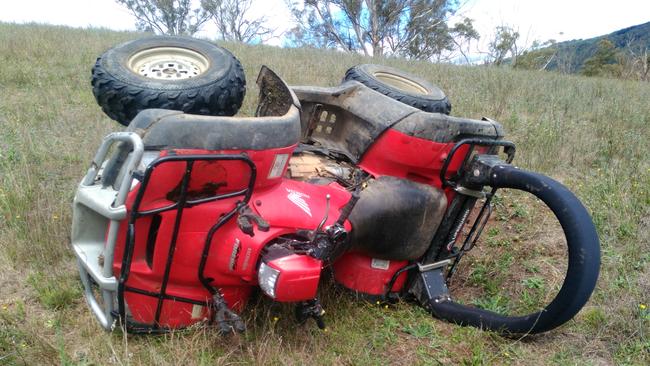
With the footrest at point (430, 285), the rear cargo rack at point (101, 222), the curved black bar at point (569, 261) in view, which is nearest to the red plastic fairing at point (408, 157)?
the curved black bar at point (569, 261)

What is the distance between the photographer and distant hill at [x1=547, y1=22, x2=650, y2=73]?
1358 centimetres

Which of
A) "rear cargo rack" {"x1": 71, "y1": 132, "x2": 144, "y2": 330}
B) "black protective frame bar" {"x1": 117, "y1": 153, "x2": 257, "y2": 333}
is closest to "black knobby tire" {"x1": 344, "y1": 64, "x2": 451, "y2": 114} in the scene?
"black protective frame bar" {"x1": 117, "y1": 153, "x2": 257, "y2": 333}

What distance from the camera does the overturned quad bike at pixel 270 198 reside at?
221 centimetres

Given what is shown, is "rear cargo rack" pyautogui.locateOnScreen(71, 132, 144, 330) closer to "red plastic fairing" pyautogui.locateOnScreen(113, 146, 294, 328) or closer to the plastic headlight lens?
"red plastic fairing" pyautogui.locateOnScreen(113, 146, 294, 328)

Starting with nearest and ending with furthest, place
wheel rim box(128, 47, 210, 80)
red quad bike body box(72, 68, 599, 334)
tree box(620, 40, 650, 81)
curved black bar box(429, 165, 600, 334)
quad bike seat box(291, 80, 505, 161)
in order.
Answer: red quad bike body box(72, 68, 599, 334), curved black bar box(429, 165, 600, 334), quad bike seat box(291, 80, 505, 161), wheel rim box(128, 47, 210, 80), tree box(620, 40, 650, 81)

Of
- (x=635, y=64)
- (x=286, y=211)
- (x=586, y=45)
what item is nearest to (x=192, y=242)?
(x=286, y=211)

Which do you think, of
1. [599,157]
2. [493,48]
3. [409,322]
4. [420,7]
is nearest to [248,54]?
[599,157]

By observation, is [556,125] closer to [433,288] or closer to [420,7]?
[433,288]

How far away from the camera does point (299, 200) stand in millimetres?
2580

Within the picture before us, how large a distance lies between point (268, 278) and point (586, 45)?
28485 millimetres

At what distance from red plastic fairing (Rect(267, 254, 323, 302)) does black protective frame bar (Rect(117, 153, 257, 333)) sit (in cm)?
31

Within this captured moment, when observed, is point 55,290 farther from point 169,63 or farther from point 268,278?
point 169,63

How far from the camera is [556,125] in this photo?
20.1 ft

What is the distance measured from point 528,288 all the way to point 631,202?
144cm
